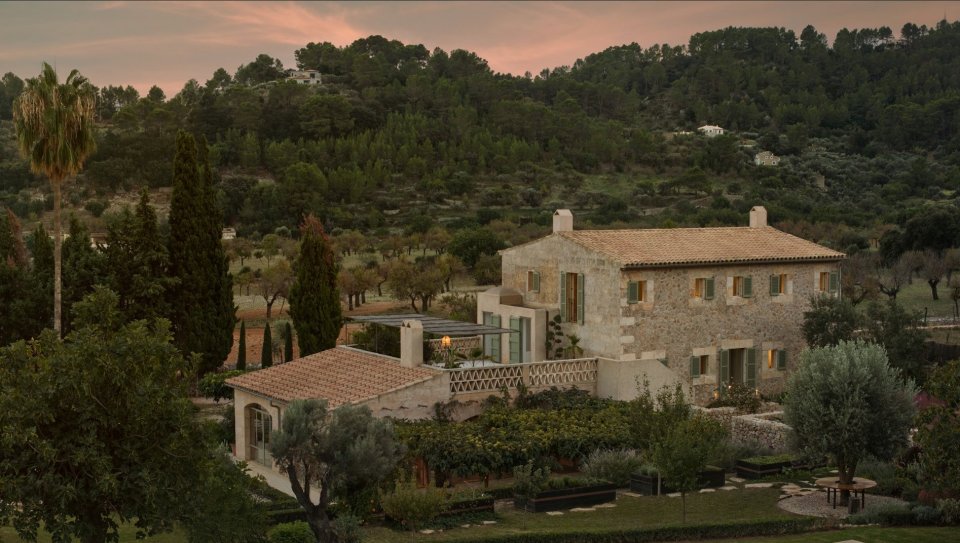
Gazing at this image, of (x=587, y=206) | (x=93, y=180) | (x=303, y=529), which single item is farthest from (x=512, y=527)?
(x=93, y=180)

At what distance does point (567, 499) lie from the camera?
23516mm

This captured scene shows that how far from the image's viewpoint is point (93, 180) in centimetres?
8388

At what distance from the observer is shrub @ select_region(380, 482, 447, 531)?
69.4 feet

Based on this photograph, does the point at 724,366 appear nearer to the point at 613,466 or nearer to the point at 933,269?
the point at 613,466

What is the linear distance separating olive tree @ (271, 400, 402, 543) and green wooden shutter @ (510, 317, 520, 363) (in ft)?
43.1

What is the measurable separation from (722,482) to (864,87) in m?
116

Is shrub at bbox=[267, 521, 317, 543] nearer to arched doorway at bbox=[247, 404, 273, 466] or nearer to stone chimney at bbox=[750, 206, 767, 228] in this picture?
arched doorway at bbox=[247, 404, 273, 466]

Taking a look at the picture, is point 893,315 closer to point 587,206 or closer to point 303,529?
point 303,529

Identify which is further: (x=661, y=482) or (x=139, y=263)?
(x=139, y=263)

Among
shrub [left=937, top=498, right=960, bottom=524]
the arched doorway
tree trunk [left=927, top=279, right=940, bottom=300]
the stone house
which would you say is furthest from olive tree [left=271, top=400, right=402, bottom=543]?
tree trunk [left=927, top=279, right=940, bottom=300]

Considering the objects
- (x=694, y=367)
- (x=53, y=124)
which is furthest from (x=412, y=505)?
(x=53, y=124)

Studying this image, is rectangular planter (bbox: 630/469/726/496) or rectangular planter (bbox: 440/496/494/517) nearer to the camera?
rectangular planter (bbox: 440/496/494/517)

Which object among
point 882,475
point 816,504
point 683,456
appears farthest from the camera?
point 882,475

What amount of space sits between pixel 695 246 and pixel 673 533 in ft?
47.3
